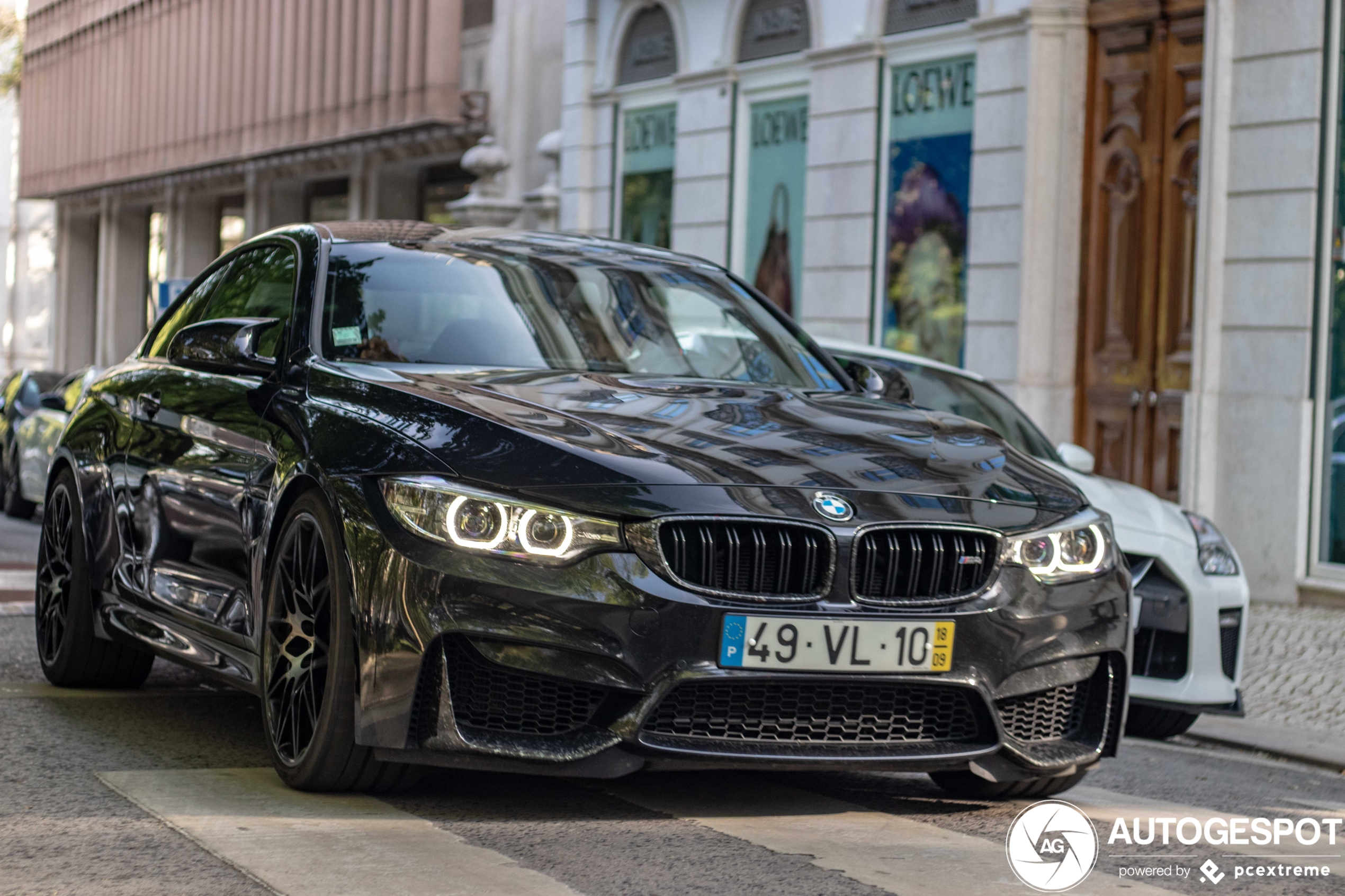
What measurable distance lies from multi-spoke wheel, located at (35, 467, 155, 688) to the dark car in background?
1017 centimetres

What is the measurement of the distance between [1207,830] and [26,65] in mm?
50684

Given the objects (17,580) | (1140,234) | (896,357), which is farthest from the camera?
(1140,234)

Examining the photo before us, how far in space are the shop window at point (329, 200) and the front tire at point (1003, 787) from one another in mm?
29480

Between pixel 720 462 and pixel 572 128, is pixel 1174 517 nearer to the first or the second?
pixel 720 462

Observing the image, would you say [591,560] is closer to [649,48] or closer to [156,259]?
[649,48]

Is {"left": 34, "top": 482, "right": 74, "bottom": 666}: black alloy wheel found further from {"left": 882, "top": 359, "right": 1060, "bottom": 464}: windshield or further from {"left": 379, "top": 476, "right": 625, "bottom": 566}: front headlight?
{"left": 882, "top": 359, "right": 1060, "bottom": 464}: windshield

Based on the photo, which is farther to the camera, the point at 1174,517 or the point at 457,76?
the point at 457,76

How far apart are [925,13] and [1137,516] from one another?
1083 cm

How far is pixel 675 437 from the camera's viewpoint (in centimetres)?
481

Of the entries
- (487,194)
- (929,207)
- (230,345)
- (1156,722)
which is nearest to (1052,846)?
(230,345)

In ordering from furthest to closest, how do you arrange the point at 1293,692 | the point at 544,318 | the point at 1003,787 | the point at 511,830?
the point at 1293,692 < the point at 544,318 < the point at 1003,787 < the point at 511,830

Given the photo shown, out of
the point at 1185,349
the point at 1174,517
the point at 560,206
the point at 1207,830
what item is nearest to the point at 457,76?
the point at 560,206

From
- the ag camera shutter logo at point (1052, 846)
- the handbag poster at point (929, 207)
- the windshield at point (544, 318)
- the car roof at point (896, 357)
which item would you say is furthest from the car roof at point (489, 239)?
the handbag poster at point (929, 207)

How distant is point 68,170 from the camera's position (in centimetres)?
4684
